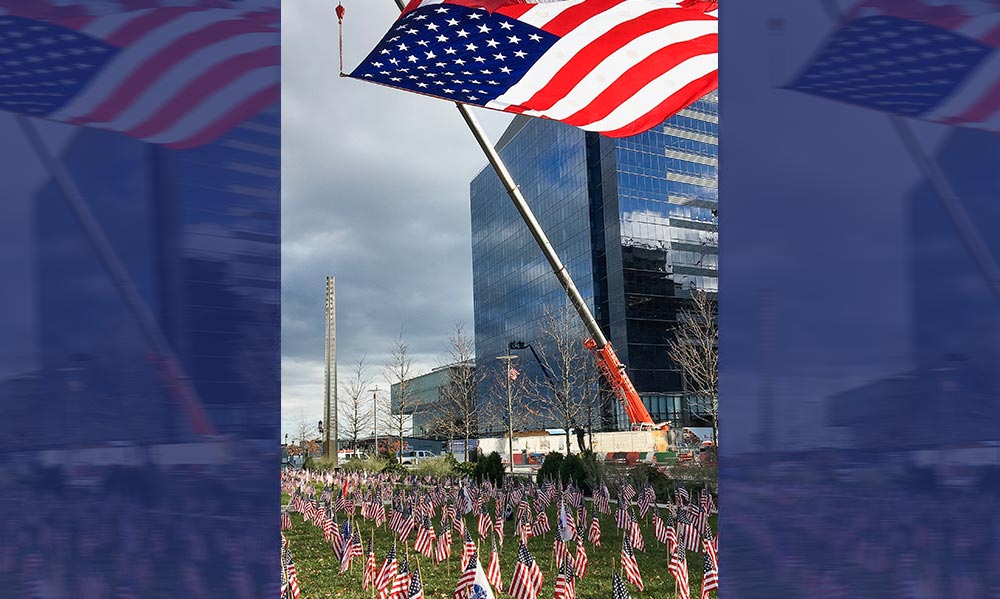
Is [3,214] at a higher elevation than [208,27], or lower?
lower

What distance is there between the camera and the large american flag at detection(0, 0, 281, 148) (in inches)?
82.0

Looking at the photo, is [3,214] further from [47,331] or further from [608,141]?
[608,141]

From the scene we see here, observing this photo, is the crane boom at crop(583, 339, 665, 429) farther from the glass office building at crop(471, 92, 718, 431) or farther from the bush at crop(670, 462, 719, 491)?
the glass office building at crop(471, 92, 718, 431)

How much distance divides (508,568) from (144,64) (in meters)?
12.6

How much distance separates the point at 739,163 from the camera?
2.34 metres

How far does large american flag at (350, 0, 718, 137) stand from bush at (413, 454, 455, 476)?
28021 millimetres

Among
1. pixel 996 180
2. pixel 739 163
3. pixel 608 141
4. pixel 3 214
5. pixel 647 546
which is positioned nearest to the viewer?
pixel 3 214

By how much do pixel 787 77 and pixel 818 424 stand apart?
3.52ft

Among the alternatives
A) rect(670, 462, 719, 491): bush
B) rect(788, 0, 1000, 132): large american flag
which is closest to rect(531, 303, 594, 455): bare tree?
rect(670, 462, 719, 491): bush

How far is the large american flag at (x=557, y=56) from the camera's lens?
19.6 feet

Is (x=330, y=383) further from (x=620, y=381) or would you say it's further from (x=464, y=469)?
(x=620, y=381)

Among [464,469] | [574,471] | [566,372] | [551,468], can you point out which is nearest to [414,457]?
[464,469]

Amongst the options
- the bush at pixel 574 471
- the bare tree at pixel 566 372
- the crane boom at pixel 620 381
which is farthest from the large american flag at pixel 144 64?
the bare tree at pixel 566 372

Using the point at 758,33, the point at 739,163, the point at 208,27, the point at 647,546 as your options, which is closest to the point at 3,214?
the point at 208,27
